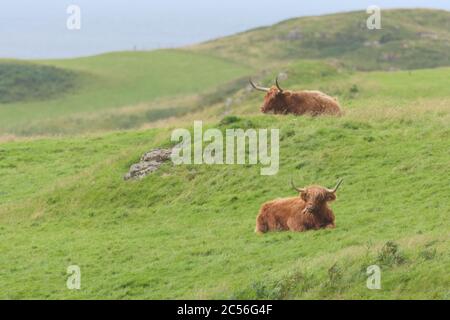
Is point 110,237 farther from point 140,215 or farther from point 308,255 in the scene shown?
point 308,255

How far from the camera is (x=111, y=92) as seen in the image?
77938mm

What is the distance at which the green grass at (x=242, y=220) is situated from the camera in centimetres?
1434

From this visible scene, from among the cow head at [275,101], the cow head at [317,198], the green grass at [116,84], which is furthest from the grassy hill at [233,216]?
the green grass at [116,84]

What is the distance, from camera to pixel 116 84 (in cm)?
8044

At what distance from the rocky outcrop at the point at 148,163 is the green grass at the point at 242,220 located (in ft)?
1.11

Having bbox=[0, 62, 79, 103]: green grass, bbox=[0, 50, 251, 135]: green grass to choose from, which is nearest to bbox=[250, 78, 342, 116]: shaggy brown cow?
bbox=[0, 50, 251, 135]: green grass

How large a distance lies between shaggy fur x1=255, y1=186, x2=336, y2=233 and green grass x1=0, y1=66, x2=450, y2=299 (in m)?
0.31

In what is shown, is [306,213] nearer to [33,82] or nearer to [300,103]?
[300,103]

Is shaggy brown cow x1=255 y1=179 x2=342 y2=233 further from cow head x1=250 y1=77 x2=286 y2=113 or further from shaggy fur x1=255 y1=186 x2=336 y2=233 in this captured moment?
cow head x1=250 y1=77 x2=286 y2=113

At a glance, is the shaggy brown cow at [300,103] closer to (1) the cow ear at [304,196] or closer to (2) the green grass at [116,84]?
(1) the cow ear at [304,196]

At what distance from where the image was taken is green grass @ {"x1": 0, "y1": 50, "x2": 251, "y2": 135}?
222ft

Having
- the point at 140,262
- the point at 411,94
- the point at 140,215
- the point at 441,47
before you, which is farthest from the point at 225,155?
the point at 441,47

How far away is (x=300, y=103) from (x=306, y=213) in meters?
10.8

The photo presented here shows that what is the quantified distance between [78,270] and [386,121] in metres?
11.6
